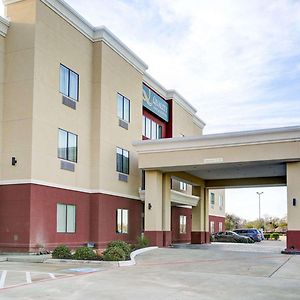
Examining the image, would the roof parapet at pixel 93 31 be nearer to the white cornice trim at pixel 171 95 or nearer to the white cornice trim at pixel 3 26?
the white cornice trim at pixel 3 26

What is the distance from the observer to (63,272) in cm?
1535

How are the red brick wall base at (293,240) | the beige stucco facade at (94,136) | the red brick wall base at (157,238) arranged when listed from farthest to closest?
the red brick wall base at (157,238)
the red brick wall base at (293,240)
the beige stucco facade at (94,136)

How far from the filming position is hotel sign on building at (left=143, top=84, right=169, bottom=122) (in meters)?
35.9

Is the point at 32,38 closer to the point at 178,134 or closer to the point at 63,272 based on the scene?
the point at 63,272

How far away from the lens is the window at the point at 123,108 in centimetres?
3111

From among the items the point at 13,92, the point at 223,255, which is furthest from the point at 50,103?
the point at 223,255

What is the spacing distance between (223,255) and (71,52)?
13793 millimetres

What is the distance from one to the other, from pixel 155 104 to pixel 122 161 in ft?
27.2

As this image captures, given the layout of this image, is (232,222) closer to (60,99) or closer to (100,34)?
(100,34)

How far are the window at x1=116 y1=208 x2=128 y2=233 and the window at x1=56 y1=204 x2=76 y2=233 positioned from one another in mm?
4324

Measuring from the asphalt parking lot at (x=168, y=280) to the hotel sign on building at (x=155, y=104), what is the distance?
17.3 meters

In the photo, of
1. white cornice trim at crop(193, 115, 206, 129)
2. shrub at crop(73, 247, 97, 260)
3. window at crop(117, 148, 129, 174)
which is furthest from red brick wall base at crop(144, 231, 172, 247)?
white cornice trim at crop(193, 115, 206, 129)


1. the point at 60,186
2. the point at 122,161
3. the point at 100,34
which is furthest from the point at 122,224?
the point at 100,34

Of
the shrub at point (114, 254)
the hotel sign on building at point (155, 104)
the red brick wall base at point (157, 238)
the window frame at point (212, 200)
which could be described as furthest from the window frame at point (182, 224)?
the shrub at point (114, 254)
